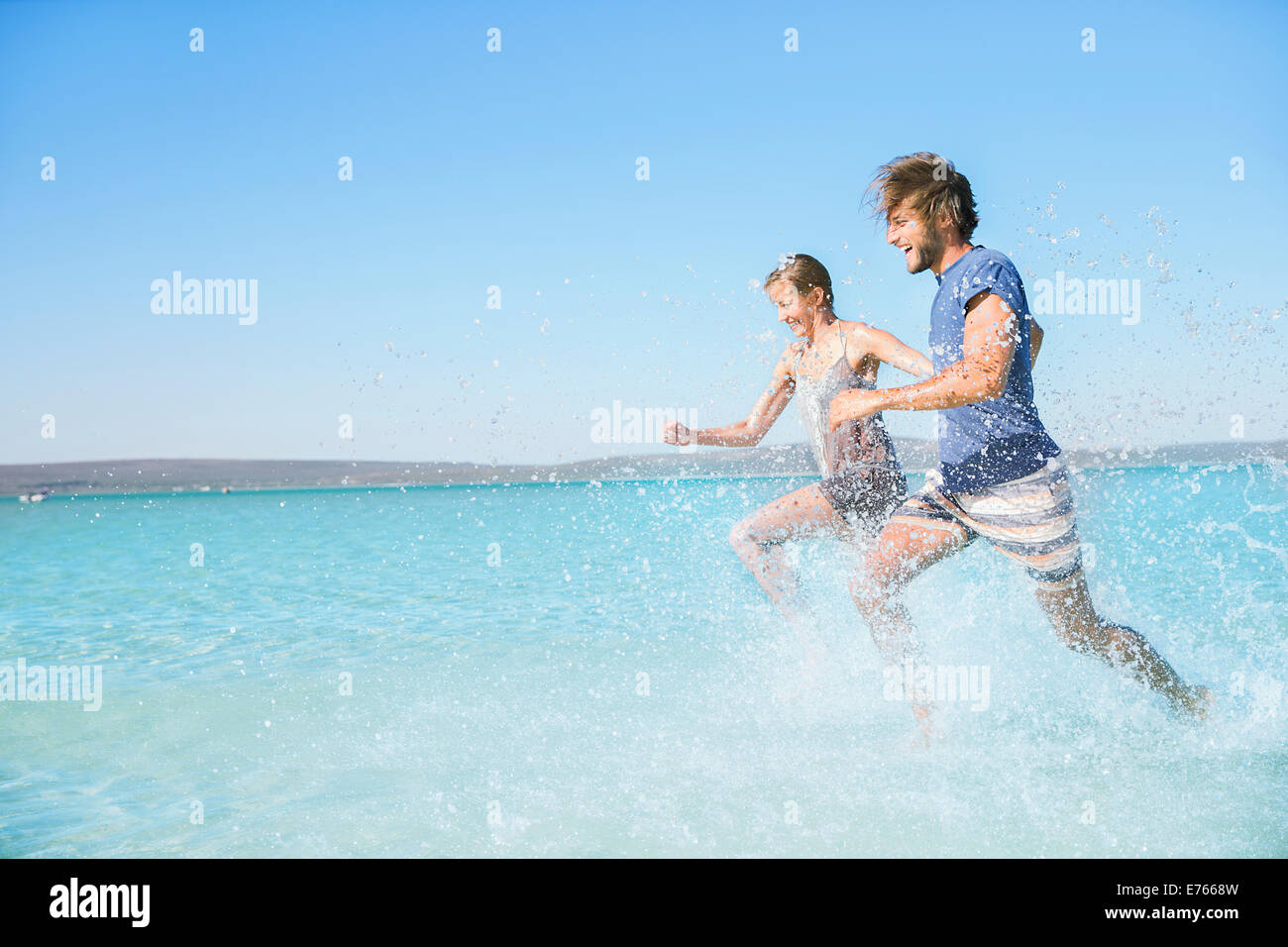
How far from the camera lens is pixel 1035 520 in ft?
10.8

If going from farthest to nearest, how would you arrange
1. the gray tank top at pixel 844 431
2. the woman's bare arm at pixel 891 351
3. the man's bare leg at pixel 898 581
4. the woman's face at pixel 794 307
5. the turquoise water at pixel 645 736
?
the woman's face at pixel 794 307
the gray tank top at pixel 844 431
the woman's bare arm at pixel 891 351
the man's bare leg at pixel 898 581
the turquoise water at pixel 645 736

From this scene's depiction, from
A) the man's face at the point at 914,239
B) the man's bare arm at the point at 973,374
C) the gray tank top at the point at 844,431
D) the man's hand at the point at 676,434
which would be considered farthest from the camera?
the man's hand at the point at 676,434

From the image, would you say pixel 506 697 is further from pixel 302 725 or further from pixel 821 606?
pixel 821 606

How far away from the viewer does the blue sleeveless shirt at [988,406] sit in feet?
10.1

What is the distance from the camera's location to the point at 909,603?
7.49 m

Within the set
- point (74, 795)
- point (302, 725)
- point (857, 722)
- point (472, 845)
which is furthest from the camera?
point (302, 725)

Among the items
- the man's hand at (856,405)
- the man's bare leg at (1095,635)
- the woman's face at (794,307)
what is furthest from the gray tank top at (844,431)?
the man's bare leg at (1095,635)

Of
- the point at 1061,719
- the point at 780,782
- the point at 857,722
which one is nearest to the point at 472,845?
the point at 780,782

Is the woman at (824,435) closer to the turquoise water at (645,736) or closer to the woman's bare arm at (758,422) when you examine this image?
the woman's bare arm at (758,422)

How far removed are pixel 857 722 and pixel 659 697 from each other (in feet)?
4.34

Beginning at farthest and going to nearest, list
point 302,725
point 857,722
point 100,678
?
point 100,678
point 302,725
point 857,722

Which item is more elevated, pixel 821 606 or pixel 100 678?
pixel 821 606

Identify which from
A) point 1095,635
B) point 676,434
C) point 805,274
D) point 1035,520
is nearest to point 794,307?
point 805,274

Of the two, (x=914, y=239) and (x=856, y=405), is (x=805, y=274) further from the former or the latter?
(x=856, y=405)
